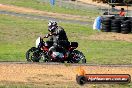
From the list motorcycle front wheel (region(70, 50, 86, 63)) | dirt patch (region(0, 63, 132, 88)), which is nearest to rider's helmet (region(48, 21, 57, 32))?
motorcycle front wheel (region(70, 50, 86, 63))

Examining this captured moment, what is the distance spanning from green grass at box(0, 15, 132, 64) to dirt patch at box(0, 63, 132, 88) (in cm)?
356

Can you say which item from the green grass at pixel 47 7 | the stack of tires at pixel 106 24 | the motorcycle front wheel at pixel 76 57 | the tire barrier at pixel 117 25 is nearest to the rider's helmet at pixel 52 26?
the motorcycle front wheel at pixel 76 57

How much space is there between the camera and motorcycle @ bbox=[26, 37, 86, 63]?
20.3 m

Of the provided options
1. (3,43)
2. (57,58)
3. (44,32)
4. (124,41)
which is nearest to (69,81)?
(57,58)

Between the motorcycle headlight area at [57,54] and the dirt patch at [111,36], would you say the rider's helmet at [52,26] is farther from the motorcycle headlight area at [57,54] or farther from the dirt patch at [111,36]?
the dirt patch at [111,36]

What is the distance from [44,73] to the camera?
1728 centimetres

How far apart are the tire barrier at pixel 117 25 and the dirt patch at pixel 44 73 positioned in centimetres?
1732

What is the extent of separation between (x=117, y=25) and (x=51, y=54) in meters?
16.5

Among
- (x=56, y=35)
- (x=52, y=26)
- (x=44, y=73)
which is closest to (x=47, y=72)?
(x=44, y=73)

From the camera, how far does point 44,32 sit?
35.7 meters

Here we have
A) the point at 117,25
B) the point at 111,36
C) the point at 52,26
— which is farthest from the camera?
the point at 117,25

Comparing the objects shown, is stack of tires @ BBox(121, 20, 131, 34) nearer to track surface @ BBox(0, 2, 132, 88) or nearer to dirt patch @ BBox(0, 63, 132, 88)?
track surface @ BBox(0, 2, 132, 88)

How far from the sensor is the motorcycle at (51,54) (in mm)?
20328

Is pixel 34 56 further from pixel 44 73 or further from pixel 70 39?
pixel 70 39
